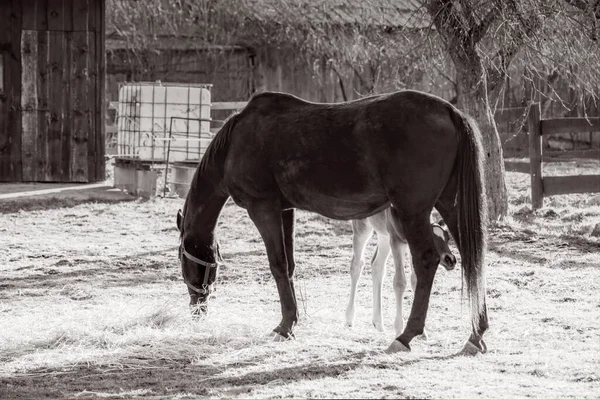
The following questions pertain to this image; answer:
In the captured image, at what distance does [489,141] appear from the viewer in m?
11.6

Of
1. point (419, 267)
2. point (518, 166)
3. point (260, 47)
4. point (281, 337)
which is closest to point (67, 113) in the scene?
point (518, 166)

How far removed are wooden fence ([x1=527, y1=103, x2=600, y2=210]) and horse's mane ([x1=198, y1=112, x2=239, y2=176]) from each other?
7.85 m

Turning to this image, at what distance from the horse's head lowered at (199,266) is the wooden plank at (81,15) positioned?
10.4 meters

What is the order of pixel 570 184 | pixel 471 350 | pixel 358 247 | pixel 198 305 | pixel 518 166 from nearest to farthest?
pixel 471 350, pixel 198 305, pixel 358 247, pixel 570 184, pixel 518 166

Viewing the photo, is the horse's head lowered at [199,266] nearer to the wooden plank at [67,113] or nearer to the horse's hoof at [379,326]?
the horse's hoof at [379,326]

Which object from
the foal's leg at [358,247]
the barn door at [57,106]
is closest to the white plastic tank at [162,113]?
the barn door at [57,106]

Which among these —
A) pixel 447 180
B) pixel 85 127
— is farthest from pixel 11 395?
pixel 85 127

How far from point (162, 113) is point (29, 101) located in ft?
7.76

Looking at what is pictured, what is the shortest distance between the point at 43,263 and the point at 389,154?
205 inches

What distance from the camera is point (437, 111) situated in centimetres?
568

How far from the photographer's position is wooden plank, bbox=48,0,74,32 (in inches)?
638

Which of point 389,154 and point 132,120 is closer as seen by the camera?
point 389,154

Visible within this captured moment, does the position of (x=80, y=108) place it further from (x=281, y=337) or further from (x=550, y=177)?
(x=281, y=337)

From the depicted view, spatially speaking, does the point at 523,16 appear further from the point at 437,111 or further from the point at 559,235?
the point at 437,111
